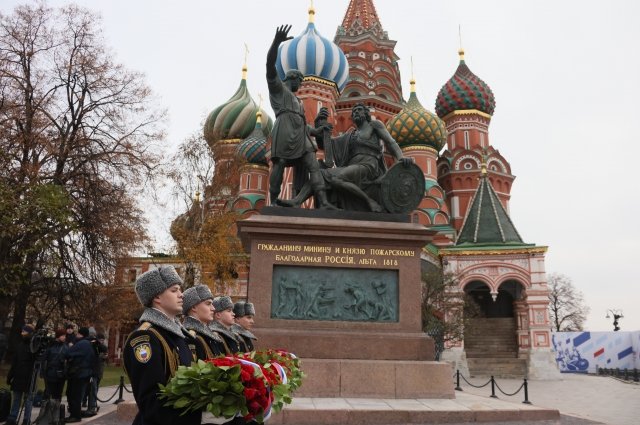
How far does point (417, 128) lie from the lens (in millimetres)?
34312

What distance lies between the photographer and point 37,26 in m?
16.7

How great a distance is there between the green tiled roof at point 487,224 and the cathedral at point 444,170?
0.06 meters

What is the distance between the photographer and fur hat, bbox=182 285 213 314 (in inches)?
154

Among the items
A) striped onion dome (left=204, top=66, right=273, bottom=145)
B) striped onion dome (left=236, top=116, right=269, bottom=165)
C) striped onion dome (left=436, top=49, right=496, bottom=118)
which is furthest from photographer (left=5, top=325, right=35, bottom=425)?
striped onion dome (left=436, top=49, right=496, bottom=118)

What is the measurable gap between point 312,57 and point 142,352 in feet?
96.1

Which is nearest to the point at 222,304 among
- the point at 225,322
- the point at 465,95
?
the point at 225,322

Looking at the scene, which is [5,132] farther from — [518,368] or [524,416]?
[518,368]

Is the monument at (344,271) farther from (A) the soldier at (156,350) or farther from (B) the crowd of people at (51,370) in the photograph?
(A) the soldier at (156,350)

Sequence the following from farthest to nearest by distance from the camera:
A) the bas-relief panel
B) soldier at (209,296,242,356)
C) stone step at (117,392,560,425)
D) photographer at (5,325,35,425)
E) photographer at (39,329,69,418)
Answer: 1. the bas-relief panel
2. photographer at (5,325,35,425)
3. photographer at (39,329,69,418)
4. stone step at (117,392,560,425)
5. soldier at (209,296,242,356)

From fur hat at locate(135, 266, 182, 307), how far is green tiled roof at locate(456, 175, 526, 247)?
84.9 ft

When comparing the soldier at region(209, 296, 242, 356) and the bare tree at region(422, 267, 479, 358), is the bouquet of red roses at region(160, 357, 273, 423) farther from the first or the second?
the bare tree at region(422, 267, 479, 358)

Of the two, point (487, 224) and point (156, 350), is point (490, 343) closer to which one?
point (487, 224)

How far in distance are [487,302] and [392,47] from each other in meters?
22.0

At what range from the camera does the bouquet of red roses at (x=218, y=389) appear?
242cm
